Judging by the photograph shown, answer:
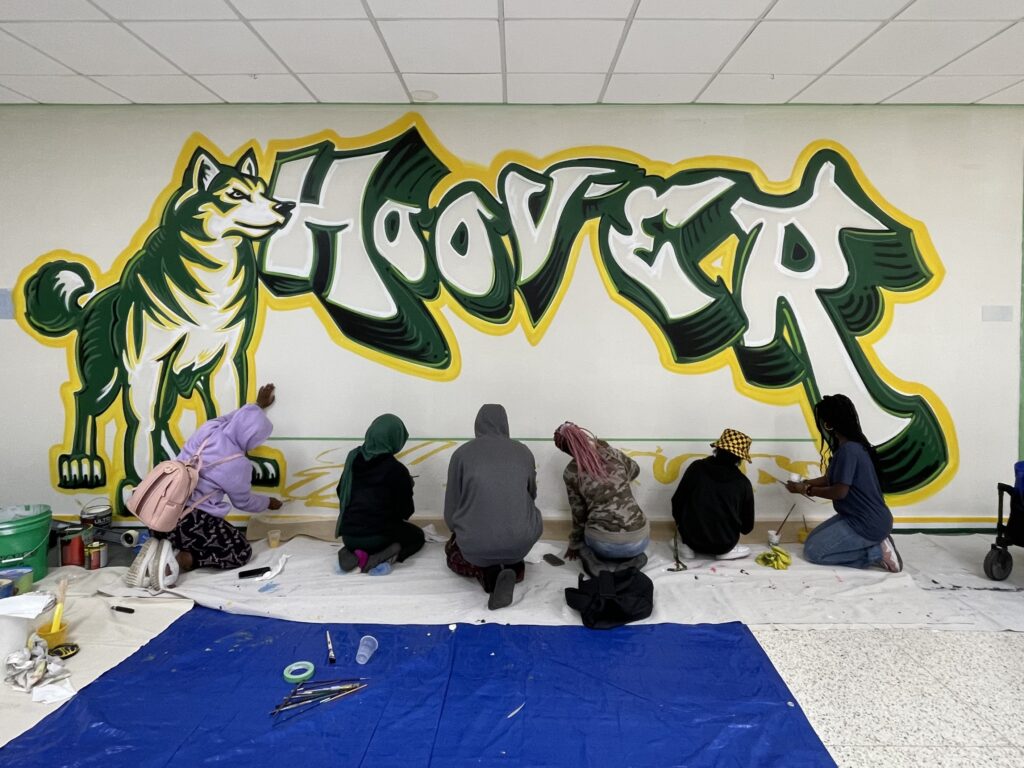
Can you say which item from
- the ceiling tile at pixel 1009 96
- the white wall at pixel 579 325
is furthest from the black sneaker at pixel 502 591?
the ceiling tile at pixel 1009 96

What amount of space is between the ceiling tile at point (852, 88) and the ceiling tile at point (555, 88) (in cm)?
132

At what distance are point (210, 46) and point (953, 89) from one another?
4.35 meters

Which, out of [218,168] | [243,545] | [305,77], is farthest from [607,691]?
[218,168]

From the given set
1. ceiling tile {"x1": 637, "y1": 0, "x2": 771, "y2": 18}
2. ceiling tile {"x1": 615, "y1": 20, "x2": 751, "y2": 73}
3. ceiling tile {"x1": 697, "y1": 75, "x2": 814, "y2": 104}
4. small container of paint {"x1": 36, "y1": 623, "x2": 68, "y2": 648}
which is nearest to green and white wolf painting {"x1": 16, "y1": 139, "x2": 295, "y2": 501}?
small container of paint {"x1": 36, "y1": 623, "x2": 68, "y2": 648}

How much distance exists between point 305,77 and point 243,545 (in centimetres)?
281

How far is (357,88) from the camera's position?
3.73 metres

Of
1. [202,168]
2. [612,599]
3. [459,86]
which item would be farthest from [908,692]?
[202,168]

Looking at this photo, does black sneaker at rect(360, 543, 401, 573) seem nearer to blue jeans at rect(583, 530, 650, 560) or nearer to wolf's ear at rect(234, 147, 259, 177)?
blue jeans at rect(583, 530, 650, 560)

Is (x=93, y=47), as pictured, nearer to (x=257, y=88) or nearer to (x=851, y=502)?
(x=257, y=88)

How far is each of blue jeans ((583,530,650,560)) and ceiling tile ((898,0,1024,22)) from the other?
9.66ft

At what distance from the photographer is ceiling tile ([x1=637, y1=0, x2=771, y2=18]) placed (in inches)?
109

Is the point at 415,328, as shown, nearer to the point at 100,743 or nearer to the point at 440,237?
the point at 440,237

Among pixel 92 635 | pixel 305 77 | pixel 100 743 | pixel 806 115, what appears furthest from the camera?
pixel 806 115

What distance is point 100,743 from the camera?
2139mm
